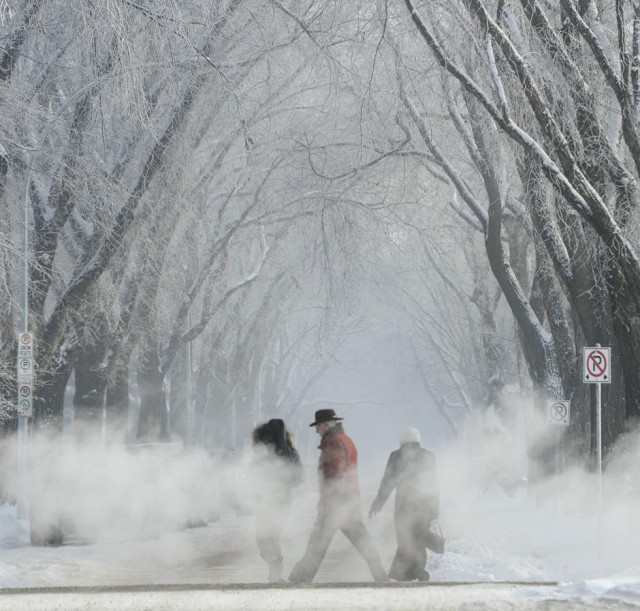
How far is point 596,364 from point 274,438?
14.0 feet

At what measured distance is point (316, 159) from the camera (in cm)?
2759

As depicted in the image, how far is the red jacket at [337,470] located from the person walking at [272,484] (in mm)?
883

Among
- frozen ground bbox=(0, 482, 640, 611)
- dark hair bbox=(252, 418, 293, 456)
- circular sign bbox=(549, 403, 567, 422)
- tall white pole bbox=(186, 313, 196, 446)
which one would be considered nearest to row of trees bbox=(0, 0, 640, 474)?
circular sign bbox=(549, 403, 567, 422)

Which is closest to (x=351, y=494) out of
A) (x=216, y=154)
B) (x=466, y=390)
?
(x=216, y=154)

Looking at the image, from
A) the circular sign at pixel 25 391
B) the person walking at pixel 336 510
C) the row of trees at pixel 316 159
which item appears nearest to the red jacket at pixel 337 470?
the person walking at pixel 336 510

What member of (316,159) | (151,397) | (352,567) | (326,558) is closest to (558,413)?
(326,558)

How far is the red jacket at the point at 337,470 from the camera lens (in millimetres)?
12820

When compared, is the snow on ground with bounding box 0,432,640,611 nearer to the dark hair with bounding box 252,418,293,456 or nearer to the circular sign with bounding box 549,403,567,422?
the circular sign with bounding box 549,403,567,422

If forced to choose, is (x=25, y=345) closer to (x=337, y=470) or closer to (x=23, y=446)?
(x=23, y=446)

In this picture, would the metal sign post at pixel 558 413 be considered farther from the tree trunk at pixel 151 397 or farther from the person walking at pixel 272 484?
the tree trunk at pixel 151 397

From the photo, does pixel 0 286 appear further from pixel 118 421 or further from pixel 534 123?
pixel 118 421

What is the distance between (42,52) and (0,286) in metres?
4.76

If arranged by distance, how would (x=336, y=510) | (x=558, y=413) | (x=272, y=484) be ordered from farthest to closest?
1. (x=558, y=413)
2. (x=272, y=484)
3. (x=336, y=510)

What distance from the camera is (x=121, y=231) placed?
23.1 meters
